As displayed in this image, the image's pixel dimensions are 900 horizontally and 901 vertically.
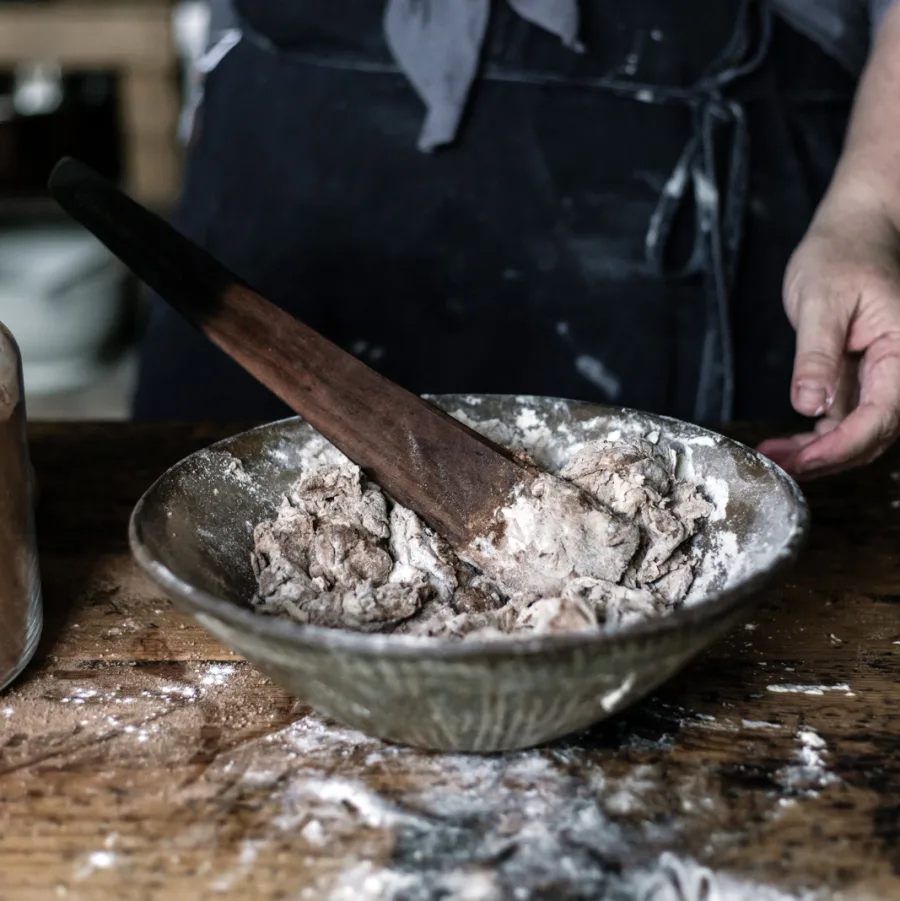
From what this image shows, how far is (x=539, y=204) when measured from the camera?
1.07 meters

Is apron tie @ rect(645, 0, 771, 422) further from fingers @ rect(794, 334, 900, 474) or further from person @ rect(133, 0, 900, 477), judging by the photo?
fingers @ rect(794, 334, 900, 474)

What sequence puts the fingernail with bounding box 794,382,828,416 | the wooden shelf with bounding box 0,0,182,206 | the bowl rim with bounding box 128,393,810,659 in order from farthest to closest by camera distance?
the wooden shelf with bounding box 0,0,182,206 → the fingernail with bounding box 794,382,828,416 → the bowl rim with bounding box 128,393,810,659

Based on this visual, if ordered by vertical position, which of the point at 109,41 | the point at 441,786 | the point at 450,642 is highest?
the point at 109,41

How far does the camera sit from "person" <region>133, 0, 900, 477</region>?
1.02m

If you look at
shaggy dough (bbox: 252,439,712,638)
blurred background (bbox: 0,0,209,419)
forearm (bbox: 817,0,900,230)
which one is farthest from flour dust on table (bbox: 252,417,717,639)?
blurred background (bbox: 0,0,209,419)

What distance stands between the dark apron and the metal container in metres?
0.53

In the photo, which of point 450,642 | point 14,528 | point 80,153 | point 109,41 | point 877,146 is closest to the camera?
point 450,642


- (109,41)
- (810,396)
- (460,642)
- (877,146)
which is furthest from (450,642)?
(109,41)

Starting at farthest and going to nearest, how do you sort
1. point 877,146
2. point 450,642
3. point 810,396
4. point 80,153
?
point 80,153, point 877,146, point 810,396, point 450,642

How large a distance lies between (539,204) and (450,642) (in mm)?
713

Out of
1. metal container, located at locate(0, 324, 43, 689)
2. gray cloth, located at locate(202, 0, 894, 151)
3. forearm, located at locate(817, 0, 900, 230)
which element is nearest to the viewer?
metal container, located at locate(0, 324, 43, 689)

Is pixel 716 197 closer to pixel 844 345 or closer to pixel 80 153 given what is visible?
pixel 844 345

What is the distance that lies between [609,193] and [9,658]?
2.40ft

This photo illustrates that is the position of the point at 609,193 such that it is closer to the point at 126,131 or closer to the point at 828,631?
the point at 828,631
